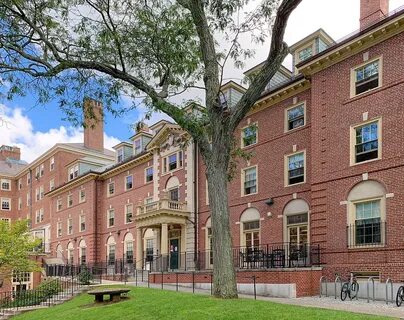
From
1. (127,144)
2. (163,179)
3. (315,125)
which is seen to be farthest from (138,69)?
(127,144)

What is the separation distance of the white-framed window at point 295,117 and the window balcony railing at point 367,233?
5.60 metres

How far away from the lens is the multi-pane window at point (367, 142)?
56.2 ft

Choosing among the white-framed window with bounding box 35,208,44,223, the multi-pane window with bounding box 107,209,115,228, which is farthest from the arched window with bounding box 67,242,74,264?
the white-framed window with bounding box 35,208,44,223

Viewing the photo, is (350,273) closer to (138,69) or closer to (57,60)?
(138,69)

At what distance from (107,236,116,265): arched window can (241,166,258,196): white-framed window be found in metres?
15.3

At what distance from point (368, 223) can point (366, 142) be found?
10.2ft

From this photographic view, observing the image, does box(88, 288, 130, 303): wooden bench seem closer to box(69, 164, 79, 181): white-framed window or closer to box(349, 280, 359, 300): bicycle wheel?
box(349, 280, 359, 300): bicycle wheel

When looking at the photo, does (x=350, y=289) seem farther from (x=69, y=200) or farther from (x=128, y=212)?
(x=69, y=200)

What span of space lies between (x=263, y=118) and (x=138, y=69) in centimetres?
912

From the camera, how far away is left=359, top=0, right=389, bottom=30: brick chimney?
61.8 ft

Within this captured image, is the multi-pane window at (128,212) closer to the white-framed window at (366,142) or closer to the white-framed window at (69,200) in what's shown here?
the white-framed window at (69,200)

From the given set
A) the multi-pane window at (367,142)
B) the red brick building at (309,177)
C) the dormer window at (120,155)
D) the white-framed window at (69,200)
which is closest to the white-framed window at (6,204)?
the white-framed window at (69,200)

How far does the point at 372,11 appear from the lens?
19031 mm

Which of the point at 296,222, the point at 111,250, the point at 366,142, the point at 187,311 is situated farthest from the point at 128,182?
the point at 187,311
